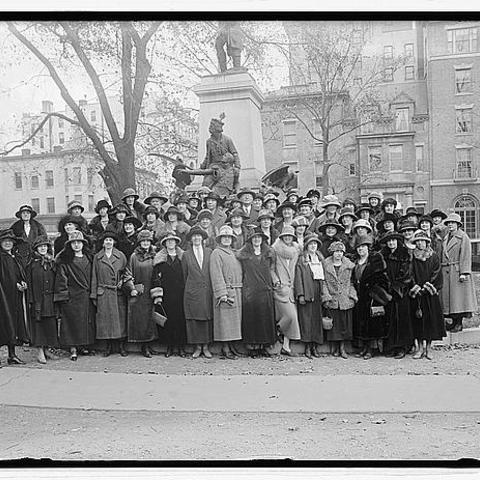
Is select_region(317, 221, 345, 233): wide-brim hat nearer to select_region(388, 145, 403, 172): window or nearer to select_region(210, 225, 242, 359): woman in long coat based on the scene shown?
select_region(388, 145, 403, 172): window

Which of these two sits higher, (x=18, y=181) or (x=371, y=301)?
(x=18, y=181)

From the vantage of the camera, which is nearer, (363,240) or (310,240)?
(310,240)

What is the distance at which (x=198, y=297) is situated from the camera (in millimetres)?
7117

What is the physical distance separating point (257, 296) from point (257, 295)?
0.5 inches

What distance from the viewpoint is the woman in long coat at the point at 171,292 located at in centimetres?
713

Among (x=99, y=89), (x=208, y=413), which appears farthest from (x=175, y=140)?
(x=208, y=413)

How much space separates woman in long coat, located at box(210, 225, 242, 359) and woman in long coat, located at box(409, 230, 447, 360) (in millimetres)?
2038

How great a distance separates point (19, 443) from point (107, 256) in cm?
292

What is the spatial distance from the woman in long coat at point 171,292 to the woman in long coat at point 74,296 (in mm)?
793

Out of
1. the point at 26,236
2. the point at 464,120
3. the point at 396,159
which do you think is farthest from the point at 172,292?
the point at 464,120

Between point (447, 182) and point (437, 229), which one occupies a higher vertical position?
point (447, 182)

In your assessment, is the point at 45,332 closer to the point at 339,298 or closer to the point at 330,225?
the point at 339,298

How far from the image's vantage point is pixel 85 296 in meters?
7.15
